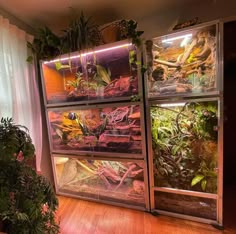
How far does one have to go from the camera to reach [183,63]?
5.00 feet

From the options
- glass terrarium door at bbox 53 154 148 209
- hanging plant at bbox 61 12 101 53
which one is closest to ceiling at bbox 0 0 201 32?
hanging plant at bbox 61 12 101 53

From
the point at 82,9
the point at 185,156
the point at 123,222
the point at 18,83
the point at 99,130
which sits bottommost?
the point at 123,222

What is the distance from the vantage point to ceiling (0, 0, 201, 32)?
1.63 metres

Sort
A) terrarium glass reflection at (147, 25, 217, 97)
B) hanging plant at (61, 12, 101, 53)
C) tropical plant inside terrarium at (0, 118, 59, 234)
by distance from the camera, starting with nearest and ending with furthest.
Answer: tropical plant inside terrarium at (0, 118, 59, 234) < terrarium glass reflection at (147, 25, 217, 97) < hanging plant at (61, 12, 101, 53)

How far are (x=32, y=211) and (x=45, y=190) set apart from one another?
137 millimetres

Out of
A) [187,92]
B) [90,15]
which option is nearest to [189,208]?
[187,92]

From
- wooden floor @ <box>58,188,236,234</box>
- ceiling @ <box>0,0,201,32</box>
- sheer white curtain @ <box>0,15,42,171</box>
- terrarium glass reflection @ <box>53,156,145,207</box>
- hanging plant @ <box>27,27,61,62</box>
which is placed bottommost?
wooden floor @ <box>58,188,236,234</box>

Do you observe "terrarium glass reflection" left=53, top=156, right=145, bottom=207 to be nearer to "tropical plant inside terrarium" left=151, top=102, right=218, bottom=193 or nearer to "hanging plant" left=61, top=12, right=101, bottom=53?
"tropical plant inside terrarium" left=151, top=102, right=218, bottom=193

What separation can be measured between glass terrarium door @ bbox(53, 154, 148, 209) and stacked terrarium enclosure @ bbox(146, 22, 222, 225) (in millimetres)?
165

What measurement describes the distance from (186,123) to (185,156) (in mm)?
316

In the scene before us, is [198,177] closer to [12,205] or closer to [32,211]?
[32,211]

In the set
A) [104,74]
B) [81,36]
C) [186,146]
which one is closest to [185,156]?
[186,146]

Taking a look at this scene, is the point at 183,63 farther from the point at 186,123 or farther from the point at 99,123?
the point at 99,123

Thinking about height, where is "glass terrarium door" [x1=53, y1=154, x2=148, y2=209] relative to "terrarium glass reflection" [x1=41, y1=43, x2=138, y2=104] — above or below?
below
